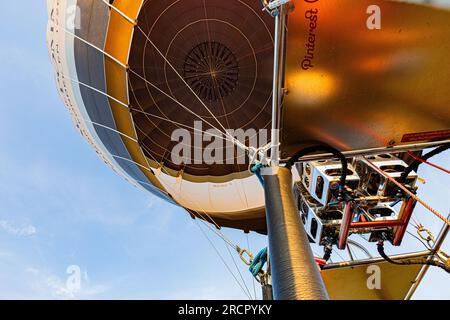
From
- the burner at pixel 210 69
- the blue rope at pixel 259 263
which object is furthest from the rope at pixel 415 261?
the burner at pixel 210 69

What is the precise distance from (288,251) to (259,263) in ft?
5.26

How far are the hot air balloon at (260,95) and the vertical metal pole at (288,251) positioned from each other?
2 centimetres

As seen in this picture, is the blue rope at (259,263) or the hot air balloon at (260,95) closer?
the hot air balloon at (260,95)

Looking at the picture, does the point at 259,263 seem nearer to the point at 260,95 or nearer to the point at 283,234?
the point at 283,234

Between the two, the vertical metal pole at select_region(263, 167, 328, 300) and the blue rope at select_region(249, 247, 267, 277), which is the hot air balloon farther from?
the blue rope at select_region(249, 247, 267, 277)

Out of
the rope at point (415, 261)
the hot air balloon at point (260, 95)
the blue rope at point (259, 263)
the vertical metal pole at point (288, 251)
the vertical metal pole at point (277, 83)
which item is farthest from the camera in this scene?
the rope at point (415, 261)

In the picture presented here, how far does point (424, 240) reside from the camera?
348 cm

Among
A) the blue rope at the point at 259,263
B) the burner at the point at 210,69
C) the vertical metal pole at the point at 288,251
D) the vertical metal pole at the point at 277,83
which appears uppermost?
the burner at the point at 210,69

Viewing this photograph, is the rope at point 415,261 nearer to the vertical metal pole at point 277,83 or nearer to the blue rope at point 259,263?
the blue rope at point 259,263

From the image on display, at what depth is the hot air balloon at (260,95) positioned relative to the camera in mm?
2090

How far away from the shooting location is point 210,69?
5.59 metres
